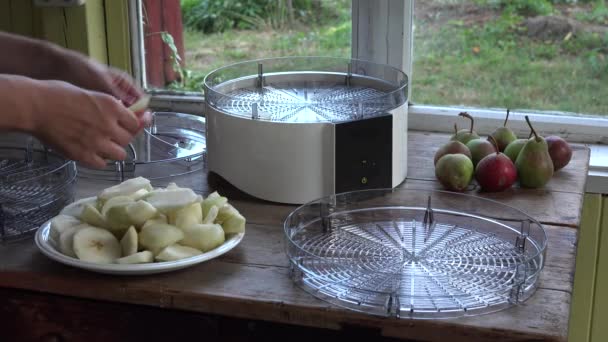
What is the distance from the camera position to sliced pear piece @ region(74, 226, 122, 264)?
125 centimetres

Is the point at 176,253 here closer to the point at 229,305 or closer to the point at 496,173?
the point at 229,305

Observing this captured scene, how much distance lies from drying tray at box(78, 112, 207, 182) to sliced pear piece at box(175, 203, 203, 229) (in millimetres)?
389

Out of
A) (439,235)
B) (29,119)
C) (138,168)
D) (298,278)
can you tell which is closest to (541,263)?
(439,235)

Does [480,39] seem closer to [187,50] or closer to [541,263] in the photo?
[187,50]

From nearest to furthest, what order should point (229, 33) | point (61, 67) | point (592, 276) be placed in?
1. point (61, 67)
2. point (592, 276)
3. point (229, 33)

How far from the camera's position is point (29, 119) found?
1.20 m

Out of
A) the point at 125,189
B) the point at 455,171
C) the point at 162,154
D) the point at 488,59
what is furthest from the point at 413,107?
the point at 125,189

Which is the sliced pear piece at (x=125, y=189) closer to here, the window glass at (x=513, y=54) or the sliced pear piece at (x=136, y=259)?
the sliced pear piece at (x=136, y=259)

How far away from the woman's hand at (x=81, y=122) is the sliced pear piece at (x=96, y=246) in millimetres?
100

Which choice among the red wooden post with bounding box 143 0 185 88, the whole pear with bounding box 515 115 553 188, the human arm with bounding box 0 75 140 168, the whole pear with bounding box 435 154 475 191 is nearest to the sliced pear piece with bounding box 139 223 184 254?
the human arm with bounding box 0 75 140 168

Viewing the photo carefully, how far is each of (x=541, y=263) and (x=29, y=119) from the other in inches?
28.6

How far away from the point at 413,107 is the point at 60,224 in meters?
1.01

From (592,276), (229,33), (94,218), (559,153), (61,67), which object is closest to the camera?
(94,218)

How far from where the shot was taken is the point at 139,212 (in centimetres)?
128
